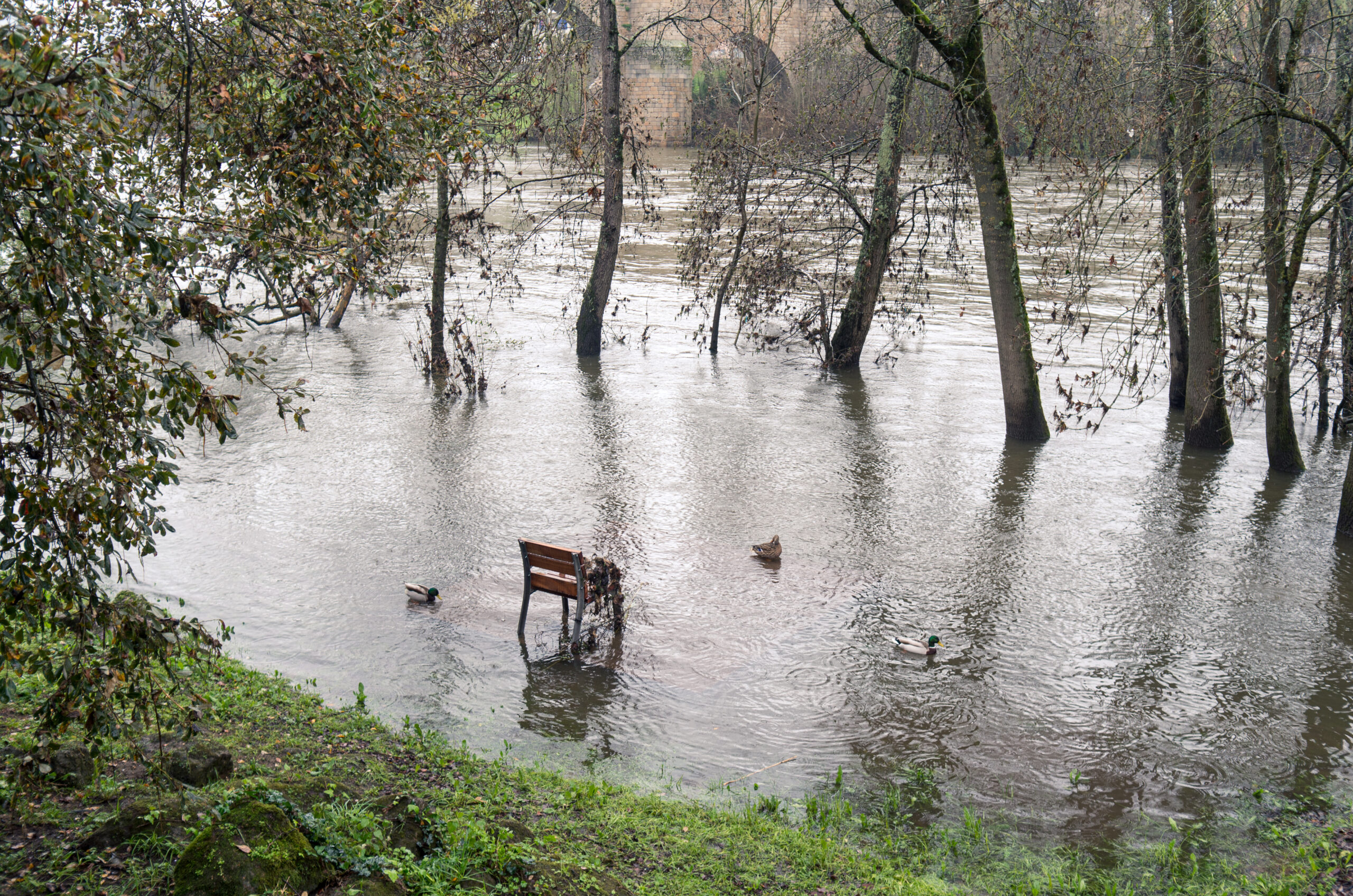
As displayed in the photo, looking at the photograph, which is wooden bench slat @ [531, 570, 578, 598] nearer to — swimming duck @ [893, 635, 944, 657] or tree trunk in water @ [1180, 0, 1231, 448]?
swimming duck @ [893, 635, 944, 657]

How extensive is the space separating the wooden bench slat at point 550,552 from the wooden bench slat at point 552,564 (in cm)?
2

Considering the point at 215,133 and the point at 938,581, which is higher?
the point at 215,133

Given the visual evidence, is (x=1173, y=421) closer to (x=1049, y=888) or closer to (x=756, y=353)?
(x=756, y=353)

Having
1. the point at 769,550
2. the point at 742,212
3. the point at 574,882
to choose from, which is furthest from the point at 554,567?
the point at 742,212

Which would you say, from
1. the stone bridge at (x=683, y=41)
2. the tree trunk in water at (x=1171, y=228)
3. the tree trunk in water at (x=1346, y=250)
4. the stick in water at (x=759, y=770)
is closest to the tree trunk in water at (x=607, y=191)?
the stone bridge at (x=683, y=41)

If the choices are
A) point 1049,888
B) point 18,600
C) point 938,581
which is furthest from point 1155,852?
point 18,600

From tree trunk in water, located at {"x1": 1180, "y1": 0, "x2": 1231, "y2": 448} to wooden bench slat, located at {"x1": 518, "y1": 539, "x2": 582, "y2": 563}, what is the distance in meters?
7.58

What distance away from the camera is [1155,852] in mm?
5734

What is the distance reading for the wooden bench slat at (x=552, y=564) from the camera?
7855mm

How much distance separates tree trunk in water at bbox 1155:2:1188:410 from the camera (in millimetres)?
10961

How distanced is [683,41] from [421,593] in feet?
118

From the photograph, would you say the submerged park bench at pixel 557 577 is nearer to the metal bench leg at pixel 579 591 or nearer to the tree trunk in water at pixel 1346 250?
the metal bench leg at pixel 579 591

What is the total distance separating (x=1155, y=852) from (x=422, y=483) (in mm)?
8897

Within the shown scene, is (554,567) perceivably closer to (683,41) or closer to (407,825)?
(407,825)
